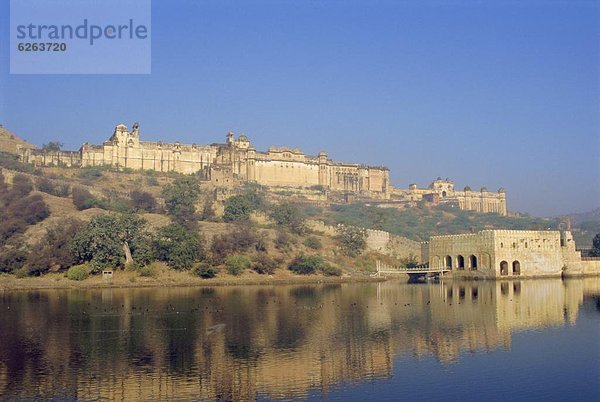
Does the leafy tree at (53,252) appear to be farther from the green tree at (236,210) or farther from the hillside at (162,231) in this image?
the green tree at (236,210)

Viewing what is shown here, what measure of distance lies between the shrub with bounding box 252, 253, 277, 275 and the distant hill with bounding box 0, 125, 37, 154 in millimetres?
43293

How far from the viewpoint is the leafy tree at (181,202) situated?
5869 cm

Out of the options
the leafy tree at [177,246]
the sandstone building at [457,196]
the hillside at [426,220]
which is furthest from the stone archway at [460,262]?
the sandstone building at [457,196]

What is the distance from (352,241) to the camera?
58531mm

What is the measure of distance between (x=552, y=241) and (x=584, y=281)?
13.8ft

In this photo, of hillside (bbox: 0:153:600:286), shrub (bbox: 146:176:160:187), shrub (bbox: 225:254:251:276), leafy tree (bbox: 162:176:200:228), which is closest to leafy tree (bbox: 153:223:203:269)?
hillside (bbox: 0:153:600:286)

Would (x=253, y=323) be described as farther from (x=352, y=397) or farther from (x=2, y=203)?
(x=2, y=203)

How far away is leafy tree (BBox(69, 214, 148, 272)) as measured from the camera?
1793 inches

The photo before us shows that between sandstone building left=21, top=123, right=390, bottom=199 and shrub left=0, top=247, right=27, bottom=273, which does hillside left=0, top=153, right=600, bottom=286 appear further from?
sandstone building left=21, top=123, right=390, bottom=199

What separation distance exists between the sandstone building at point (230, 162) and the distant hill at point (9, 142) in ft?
16.8

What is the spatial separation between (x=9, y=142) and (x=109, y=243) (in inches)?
1764

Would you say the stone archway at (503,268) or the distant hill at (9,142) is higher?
the distant hill at (9,142)

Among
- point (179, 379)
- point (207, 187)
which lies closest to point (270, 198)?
point (207, 187)

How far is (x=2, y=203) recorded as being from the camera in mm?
54469
